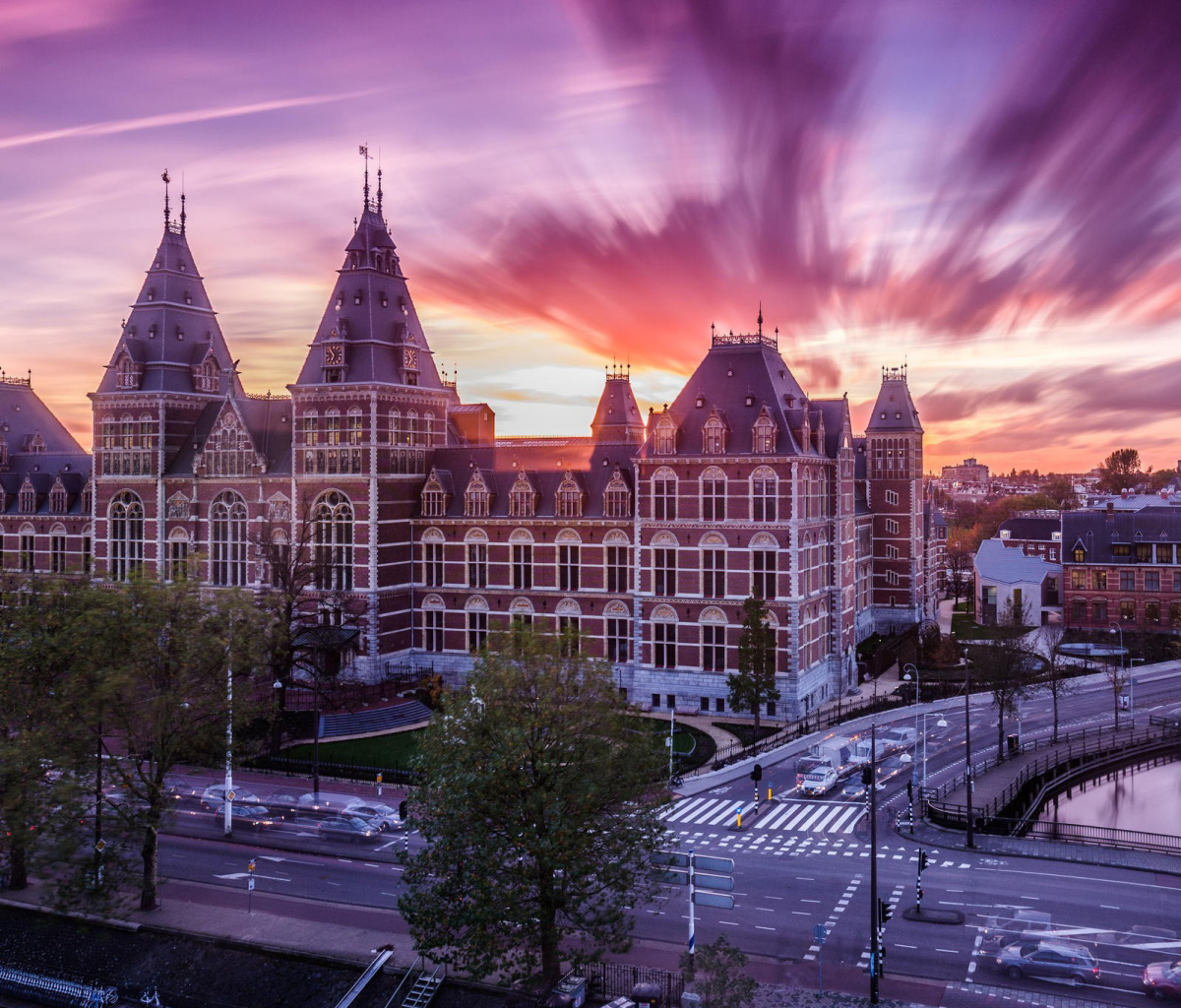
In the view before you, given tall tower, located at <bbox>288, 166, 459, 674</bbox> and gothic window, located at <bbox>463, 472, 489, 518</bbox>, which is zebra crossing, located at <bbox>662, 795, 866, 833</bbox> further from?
tall tower, located at <bbox>288, 166, 459, 674</bbox>

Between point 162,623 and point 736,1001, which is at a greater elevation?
point 162,623

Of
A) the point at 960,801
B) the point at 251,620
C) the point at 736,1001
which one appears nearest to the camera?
the point at 736,1001

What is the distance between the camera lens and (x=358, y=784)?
5416 centimetres

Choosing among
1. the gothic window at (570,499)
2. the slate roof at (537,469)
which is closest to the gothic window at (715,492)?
the slate roof at (537,469)

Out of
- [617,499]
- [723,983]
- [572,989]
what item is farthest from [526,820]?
[617,499]

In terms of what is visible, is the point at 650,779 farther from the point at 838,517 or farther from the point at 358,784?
the point at 838,517

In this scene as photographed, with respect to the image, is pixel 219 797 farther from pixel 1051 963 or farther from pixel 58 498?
pixel 58 498

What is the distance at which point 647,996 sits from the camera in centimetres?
3056

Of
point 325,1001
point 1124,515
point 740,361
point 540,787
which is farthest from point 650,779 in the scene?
point 1124,515

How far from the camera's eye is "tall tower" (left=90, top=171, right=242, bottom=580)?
Result: 3297 inches

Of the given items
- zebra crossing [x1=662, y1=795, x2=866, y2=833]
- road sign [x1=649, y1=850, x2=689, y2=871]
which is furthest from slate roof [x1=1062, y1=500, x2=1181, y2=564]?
road sign [x1=649, y1=850, x2=689, y2=871]

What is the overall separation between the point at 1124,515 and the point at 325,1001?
9850 cm

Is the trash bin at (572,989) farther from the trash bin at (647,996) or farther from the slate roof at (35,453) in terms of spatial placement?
the slate roof at (35,453)

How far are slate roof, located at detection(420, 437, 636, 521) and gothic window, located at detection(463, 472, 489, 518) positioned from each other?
437 mm
